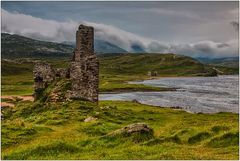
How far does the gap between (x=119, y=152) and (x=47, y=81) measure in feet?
130

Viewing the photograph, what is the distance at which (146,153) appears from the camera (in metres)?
23.0

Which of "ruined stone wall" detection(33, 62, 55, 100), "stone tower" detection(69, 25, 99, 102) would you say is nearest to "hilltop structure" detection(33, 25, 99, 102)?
"stone tower" detection(69, 25, 99, 102)

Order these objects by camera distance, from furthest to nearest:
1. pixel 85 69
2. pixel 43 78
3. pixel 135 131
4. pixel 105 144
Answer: pixel 43 78
pixel 85 69
pixel 135 131
pixel 105 144

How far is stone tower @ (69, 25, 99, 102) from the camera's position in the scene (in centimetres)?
5412

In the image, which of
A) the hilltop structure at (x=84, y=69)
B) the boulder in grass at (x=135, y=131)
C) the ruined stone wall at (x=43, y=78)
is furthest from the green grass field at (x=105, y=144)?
the ruined stone wall at (x=43, y=78)

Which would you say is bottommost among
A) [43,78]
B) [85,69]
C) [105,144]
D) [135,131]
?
[105,144]

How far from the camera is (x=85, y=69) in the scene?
54.0m

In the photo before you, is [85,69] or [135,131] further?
[85,69]

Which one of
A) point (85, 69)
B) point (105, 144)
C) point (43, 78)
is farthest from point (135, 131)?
point (43, 78)

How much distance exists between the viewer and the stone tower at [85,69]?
2131 inches

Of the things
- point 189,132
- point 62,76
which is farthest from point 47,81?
point 189,132

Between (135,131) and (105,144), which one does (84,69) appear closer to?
(135,131)

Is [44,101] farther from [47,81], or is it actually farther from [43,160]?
[43,160]

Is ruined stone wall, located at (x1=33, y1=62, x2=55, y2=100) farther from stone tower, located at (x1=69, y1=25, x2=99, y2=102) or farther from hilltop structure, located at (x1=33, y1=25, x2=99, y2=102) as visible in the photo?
stone tower, located at (x1=69, y1=25, x2=99, y2=102)
